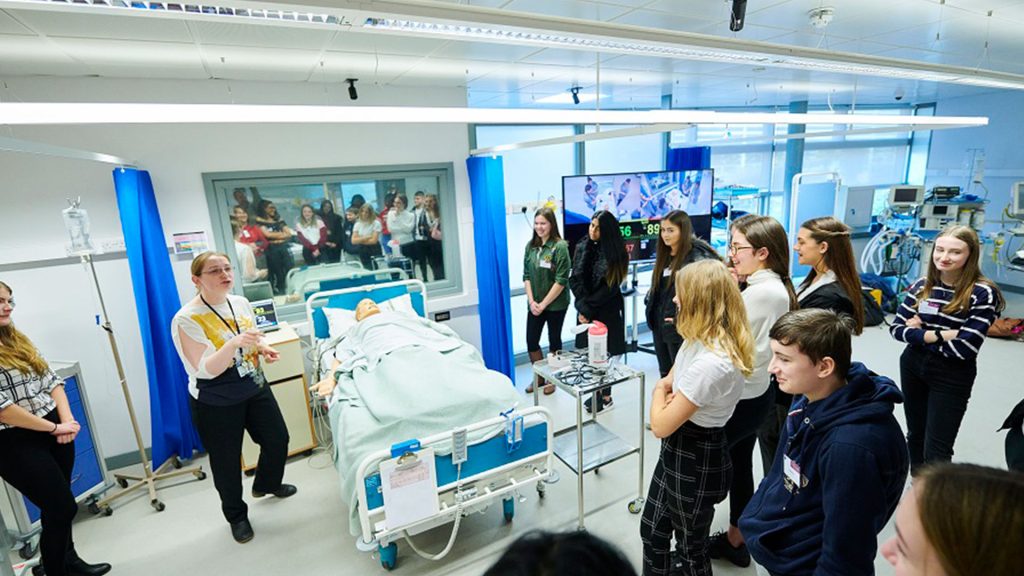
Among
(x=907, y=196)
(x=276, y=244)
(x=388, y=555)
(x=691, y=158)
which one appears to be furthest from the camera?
(x=907, y=196)

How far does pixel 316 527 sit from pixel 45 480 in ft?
3.97

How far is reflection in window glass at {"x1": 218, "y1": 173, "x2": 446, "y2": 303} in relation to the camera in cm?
361

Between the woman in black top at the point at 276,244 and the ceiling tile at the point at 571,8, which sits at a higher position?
the ceiling tile at the point at 571,8

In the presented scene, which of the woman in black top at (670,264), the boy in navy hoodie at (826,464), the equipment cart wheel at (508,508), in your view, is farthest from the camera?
the woman in black top at (670,264)

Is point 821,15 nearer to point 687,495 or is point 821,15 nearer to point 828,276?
point 828,276

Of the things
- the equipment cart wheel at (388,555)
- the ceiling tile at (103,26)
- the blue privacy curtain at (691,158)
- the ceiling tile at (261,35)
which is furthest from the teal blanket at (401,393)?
the blue privacy curtain at (691,158)

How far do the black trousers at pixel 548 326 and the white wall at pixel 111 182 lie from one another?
6.02 feet

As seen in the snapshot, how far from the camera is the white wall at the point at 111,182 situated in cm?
292

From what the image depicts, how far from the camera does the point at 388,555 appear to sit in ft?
7.51

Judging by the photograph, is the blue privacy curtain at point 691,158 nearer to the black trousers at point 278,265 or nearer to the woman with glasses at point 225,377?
the black trousers at point 278,265

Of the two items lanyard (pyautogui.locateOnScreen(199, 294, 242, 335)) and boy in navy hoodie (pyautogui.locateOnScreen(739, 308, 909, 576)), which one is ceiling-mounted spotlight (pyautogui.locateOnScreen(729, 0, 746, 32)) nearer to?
boy in navy hoodie (pyautogui.locateOnScreen(739, 308, 909, 576))

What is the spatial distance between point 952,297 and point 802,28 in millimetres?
1720

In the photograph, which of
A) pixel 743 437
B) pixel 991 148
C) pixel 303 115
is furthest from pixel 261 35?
pixel 991 148

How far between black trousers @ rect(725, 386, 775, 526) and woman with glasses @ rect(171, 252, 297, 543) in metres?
2.16
